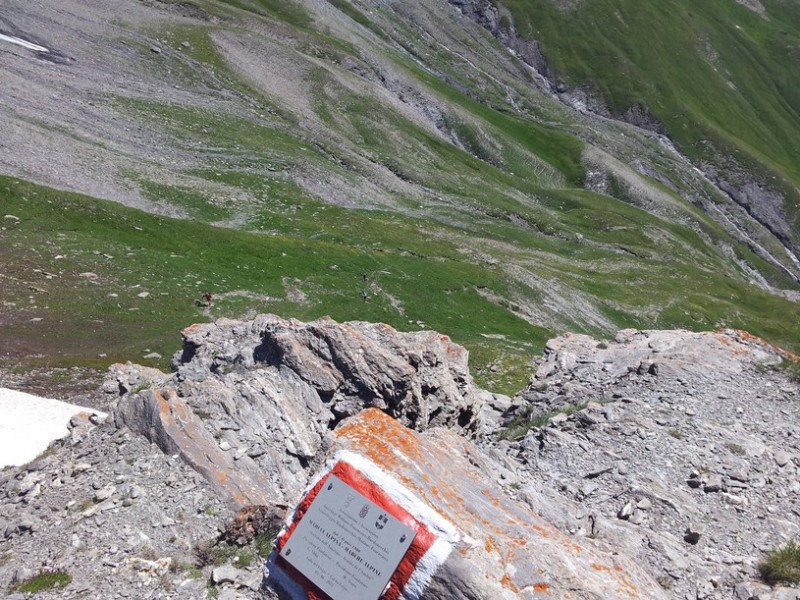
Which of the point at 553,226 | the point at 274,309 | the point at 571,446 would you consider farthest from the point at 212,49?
the point at 571,446

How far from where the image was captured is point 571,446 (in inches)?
766

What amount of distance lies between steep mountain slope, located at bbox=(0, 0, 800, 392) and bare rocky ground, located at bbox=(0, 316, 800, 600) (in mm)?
14612

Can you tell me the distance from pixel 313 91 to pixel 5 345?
7547 cm

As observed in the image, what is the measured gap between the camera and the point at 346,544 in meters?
11.3

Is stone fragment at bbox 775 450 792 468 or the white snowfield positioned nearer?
stone fragment at bbox 775 450 792 468

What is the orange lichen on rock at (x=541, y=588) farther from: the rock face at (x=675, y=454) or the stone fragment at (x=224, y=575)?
the stone fragment at (x=224, y=575)

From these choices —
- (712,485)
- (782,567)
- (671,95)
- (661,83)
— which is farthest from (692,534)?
(661,83)

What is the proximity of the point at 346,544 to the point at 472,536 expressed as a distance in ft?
7.27

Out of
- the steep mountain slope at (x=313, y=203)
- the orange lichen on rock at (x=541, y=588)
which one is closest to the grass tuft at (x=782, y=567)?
the orange lichen on rock at (x=541, y=588)

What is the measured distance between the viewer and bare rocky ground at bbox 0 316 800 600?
13.1 m

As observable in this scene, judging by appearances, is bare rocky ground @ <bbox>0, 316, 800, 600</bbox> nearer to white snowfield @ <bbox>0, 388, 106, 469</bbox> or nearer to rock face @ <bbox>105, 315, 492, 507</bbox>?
rock face @ <bbox>105, 315, 492, 507</bbox>

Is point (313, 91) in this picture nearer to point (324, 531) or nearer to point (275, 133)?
point (275, 133)

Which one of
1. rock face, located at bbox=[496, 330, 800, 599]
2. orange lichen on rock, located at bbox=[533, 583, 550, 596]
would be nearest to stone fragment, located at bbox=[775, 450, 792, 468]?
rock face, located at bbox=[496, 330, 800, 599]

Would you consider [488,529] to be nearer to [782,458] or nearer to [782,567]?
[782,567]
